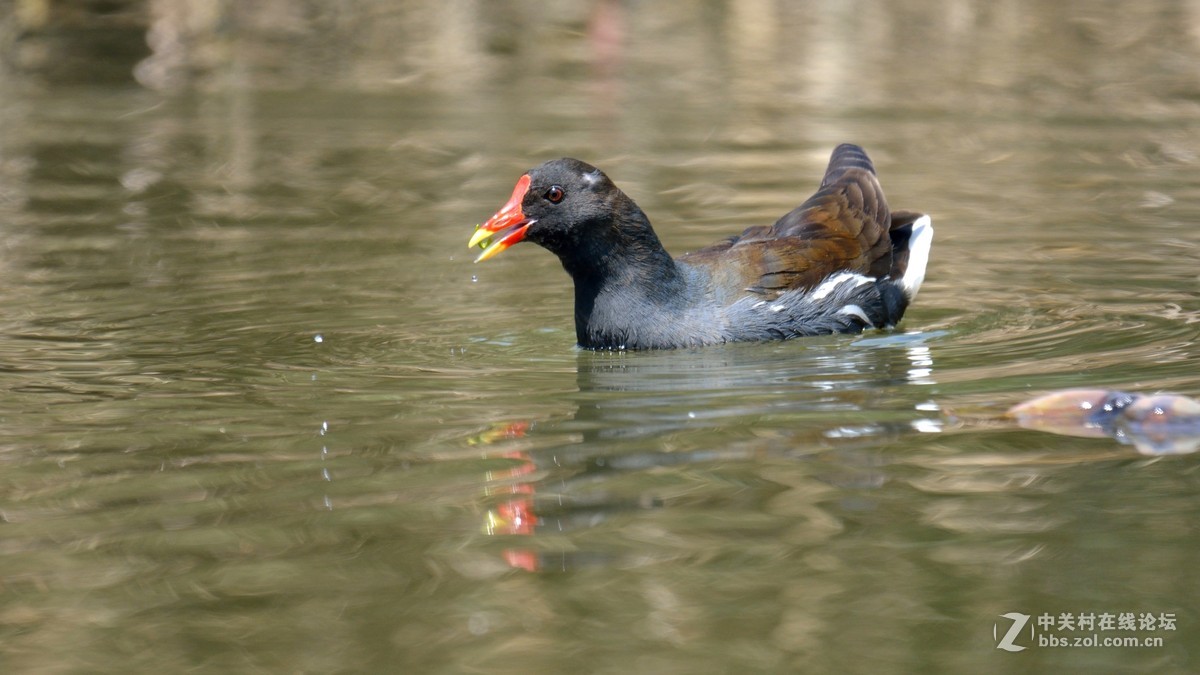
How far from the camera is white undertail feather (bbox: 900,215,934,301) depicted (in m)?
7.09

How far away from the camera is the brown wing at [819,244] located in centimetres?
665

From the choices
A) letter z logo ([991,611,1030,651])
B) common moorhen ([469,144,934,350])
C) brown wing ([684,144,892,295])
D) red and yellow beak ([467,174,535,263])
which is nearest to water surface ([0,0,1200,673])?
letter z logo ([991,611,1030,651])

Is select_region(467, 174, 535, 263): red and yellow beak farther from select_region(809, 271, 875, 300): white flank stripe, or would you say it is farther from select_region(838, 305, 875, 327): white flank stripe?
select_region(838, 305, 875, 327): white flank stripe

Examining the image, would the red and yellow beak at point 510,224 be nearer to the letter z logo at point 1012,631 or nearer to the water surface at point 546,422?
the water surface at point 546,422

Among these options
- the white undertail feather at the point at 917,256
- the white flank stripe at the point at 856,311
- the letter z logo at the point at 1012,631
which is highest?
the letter z logo at the point at 1012,631

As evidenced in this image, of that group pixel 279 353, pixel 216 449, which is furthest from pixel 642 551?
pixel 279 353

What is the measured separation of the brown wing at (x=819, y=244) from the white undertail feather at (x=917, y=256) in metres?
0.09

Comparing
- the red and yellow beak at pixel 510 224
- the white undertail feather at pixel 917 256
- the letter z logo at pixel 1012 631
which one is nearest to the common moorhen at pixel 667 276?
the red and yellow beak at pixel 510 224

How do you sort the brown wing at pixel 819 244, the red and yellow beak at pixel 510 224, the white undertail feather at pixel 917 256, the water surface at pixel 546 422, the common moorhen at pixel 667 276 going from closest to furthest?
the water surface at pixel 546 422 → the red and yellow beak at pixel 510 224 → the common moorhen at pixel 667 276 → the brown wing at pixel 819 244 → the white undertail feather at pixel 917 256

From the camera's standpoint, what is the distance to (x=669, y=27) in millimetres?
18344

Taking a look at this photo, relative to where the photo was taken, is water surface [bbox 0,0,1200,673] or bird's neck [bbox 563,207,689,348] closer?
water surface [bbox 0,0,1200,673]

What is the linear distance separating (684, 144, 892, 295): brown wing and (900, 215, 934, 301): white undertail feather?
9cm

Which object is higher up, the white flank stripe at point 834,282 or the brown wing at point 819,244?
the brown wing at point 819,244

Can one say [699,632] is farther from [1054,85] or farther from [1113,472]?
[1054,85]
